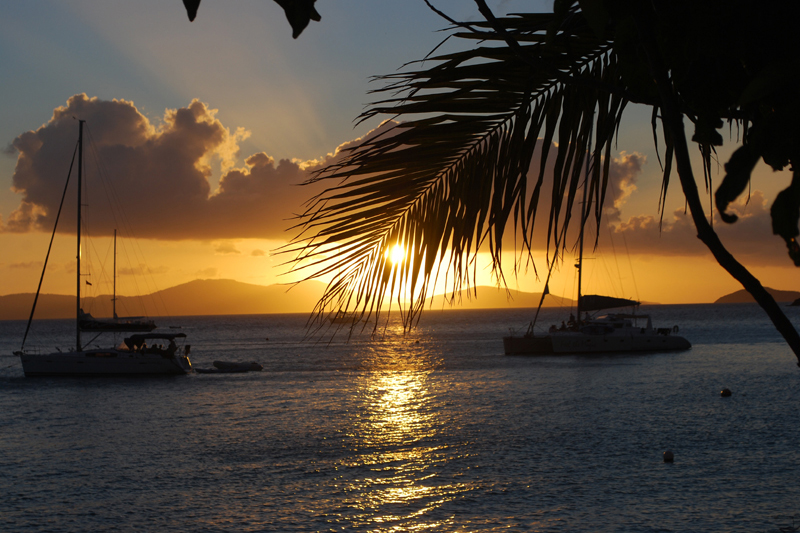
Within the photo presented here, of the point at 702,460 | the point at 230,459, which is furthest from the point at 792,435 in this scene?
the point at 230,459

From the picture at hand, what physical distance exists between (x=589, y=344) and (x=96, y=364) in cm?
4108

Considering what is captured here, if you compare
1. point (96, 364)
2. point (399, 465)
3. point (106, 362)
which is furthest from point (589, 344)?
point (399, 465)

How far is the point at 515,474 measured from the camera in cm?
2162

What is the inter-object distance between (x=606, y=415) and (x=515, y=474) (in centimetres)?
1181

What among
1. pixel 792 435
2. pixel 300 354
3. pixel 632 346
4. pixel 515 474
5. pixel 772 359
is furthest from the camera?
pixel 300 354

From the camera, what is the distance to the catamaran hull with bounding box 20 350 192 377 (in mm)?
46625

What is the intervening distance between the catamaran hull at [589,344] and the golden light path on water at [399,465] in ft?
83.3

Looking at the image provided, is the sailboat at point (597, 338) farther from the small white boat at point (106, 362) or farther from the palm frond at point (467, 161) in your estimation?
the palm frond at point (467, 161)

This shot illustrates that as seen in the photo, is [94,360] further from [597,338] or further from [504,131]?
[504,131]

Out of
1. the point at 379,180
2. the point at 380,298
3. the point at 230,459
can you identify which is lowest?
the point at 230,459

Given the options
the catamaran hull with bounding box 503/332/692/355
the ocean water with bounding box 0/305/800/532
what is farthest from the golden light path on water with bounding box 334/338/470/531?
the catamaran hull with bounding box 503/332/692/355

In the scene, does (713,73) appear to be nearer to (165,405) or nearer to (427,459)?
(427,459)

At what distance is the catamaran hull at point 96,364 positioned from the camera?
4662cm

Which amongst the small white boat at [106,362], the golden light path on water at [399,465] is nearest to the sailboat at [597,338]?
the golden light path on water at [399,465]
